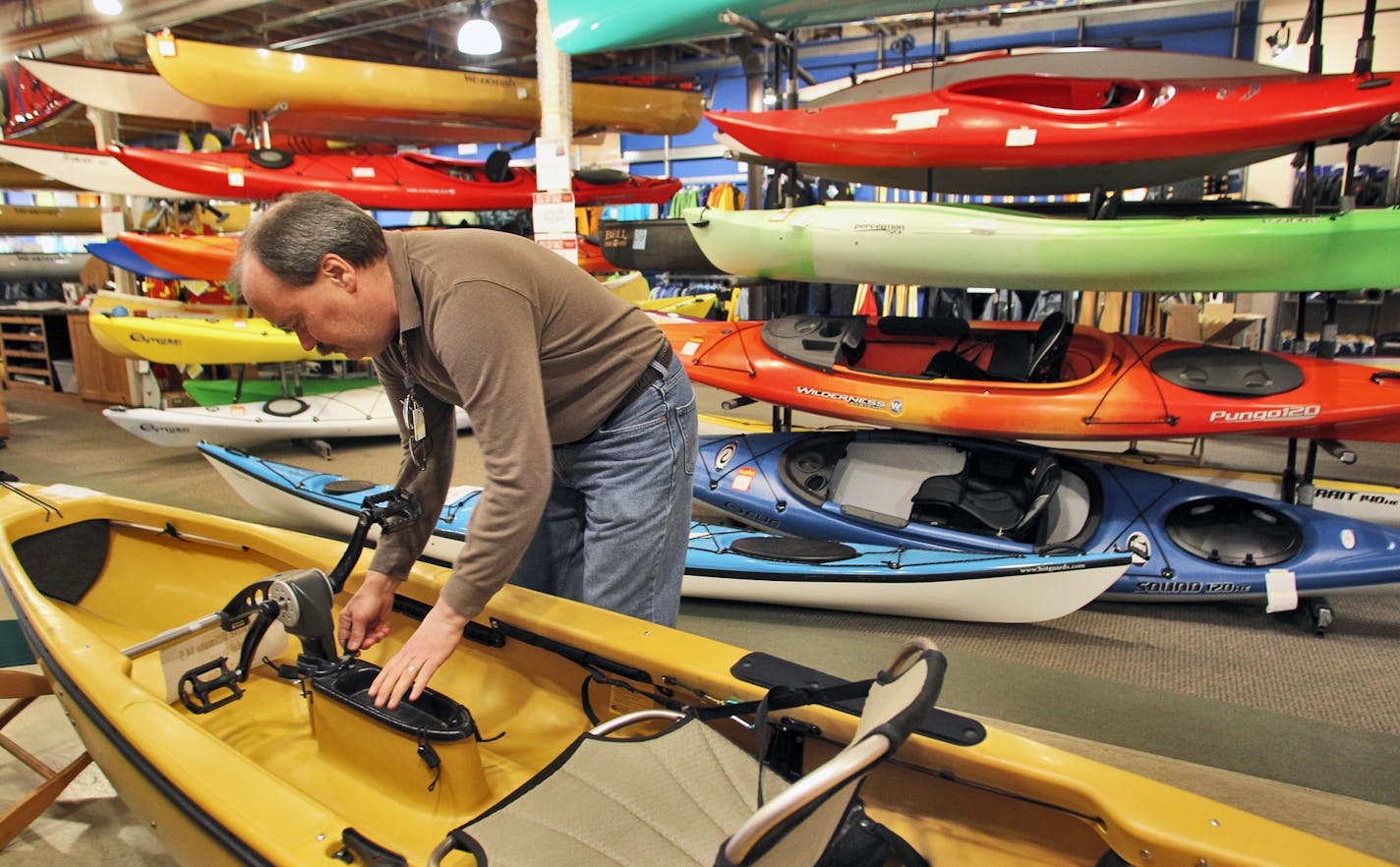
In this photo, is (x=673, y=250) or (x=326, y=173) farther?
(x=326, y=173)

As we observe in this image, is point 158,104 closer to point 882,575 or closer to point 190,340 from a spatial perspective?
point 190,340

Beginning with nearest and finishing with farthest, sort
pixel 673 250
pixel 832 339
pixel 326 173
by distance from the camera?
pixel 832 339, pixel 673 250, pixel 326 173

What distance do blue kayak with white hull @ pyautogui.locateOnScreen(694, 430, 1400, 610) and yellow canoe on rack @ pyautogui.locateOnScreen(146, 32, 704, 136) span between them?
130 inches

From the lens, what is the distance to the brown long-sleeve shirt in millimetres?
1073

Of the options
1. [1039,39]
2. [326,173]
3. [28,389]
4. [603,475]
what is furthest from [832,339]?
[28,389]

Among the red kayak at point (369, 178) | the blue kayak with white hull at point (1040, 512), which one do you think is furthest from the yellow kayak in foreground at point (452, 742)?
the red kayak at point (369, 178)

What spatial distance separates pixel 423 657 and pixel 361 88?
4968 millimetres

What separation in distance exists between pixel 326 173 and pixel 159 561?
12.0 feet

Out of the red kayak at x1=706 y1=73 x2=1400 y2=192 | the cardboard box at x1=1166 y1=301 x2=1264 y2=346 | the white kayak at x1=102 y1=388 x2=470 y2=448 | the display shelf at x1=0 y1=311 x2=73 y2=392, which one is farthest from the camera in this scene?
the display shelf at x1=0 y1=311 x2=73 y2=392

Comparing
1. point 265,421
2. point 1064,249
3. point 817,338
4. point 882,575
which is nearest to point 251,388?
point 265,421

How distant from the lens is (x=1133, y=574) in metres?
2.59

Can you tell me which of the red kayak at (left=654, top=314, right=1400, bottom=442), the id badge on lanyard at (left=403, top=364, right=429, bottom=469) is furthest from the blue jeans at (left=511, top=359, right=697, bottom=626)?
the red kayak at (left=654, top=314, right=1400, bottom=442)

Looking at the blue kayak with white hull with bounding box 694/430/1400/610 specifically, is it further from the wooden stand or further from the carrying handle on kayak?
the wooden stand

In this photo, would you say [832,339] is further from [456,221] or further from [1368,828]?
[456,221]
